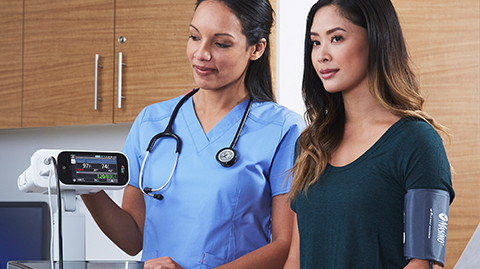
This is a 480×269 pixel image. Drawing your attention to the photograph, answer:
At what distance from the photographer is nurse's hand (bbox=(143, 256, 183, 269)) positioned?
104 centimetres

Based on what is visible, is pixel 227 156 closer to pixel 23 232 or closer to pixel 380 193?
pixel 380 193

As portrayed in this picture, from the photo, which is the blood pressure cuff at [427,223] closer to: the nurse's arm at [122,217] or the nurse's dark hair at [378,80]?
the nurse's dark hair at [378,80]

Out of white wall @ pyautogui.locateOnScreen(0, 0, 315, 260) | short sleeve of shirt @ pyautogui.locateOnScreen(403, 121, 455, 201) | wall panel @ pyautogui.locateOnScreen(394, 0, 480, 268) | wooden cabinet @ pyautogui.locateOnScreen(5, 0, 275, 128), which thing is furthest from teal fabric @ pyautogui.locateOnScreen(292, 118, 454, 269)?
wooden cabinet @ pyautogui.locateOnScreen(5, 0, 275, 128)

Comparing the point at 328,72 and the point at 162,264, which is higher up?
the point at 328,72

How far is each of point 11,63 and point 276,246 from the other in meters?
1.75

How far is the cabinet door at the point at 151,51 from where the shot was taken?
6.45 feet

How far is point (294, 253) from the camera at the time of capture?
3.41 feet

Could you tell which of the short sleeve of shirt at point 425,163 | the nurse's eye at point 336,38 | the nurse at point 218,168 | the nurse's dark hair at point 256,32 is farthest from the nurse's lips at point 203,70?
the short sleeve of shirt at point 425,163

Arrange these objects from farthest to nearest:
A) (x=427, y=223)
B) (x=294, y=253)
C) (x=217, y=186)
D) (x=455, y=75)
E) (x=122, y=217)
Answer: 1. (x=455, y=75)
2. (x=122, y=217)
3. (x=217, y=186)
4. (x=294, y=253)
5. (x=427, y=223)

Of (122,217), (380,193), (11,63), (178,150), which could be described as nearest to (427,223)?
(380,193)

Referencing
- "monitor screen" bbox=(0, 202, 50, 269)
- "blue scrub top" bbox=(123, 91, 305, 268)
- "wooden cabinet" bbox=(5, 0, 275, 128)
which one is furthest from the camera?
"wooden cabinet" bbox=(5, 0, 275, 128)

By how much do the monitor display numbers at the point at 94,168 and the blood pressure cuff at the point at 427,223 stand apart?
1.75ft

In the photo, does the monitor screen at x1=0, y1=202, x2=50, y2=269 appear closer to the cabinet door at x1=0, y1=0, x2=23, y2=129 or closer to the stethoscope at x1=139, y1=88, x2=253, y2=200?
the cabinet door at x1=0, y1=0, x2=23, y2=129

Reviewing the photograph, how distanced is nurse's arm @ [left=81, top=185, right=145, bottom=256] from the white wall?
70 centimetres
